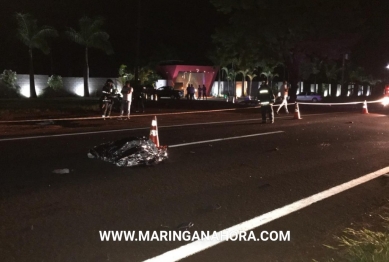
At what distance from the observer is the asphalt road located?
529cm

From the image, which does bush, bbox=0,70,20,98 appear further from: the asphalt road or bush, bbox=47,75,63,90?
the asphalt road

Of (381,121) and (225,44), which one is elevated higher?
(225,44)

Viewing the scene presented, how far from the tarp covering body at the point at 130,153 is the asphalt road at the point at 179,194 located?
10.2 inches

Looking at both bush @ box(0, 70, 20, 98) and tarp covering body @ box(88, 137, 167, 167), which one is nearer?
tarp covering body @ box(88, 137, 167, 167)

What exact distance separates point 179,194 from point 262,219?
1626 mm

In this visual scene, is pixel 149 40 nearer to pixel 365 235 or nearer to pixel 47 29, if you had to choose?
pixel 47 29

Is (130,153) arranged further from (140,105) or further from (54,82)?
(54,82)

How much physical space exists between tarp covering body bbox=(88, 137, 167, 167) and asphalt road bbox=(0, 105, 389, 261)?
0.26 m

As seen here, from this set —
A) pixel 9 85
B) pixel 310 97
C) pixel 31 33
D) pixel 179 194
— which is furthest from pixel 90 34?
pixel 179 194

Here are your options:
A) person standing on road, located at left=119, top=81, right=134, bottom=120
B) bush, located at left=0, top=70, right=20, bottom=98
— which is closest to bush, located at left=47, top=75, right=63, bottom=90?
bush, located at left=0, top=70, right=20, bottom=98

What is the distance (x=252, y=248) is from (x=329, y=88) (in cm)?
6648

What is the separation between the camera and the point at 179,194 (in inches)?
291

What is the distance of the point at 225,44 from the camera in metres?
34.8

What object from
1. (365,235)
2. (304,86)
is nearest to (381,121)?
(365,235)
